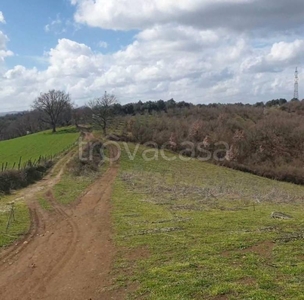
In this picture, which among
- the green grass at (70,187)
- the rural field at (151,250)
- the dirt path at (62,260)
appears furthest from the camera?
the green grass at (70,187)

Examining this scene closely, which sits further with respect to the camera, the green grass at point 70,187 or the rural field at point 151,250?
the green grass at point 70,187

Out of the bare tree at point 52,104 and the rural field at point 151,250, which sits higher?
the bare tree at point 52,104

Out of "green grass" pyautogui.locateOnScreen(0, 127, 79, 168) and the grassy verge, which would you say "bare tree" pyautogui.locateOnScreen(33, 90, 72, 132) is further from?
the grassy verge

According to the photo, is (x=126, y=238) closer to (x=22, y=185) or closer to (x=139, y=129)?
(x=22, y=185)

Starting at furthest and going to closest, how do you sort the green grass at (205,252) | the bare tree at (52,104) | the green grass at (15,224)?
the bare tree at (52,104) < the green grass at (15,224) < the green grass at (205,252)

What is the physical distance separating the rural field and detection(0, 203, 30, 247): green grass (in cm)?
5

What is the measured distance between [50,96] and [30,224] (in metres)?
88.5

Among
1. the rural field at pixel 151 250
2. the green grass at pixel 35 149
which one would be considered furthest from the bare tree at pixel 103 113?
the rural field at pixel 151 250

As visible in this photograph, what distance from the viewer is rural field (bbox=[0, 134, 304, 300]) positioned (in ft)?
33.1

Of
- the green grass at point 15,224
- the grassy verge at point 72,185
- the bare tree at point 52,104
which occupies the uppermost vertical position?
the bare tree at point 52,104

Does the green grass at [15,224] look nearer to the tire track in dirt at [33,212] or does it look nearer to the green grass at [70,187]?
the tire track in dirt at [33,212]

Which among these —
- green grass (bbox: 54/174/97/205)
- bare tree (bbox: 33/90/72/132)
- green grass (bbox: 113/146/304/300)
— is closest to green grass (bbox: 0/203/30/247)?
green grass (bbox: 54/174/97/205)

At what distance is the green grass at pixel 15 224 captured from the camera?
17205mm

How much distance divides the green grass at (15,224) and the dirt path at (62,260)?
518 millimetres
